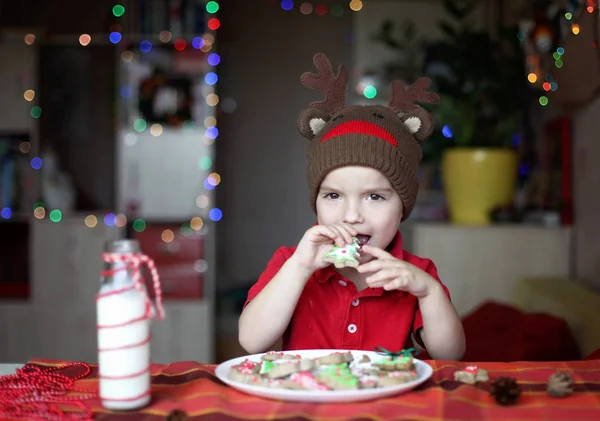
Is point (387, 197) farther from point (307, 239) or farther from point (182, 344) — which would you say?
point (182, 344)

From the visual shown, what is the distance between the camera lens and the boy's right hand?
1.26 meters

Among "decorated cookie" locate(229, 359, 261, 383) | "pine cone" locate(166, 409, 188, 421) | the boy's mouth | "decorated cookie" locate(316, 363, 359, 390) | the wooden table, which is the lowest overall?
the wooden table

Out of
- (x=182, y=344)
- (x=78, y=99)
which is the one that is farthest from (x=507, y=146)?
(x=78, y=99)

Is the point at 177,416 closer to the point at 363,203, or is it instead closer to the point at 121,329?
the point at 121,329

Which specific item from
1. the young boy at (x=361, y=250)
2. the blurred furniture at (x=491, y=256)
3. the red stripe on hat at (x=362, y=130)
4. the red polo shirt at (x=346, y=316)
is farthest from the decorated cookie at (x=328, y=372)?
the blurred furniture at (x=491, y=256)

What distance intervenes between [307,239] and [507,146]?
2248mm

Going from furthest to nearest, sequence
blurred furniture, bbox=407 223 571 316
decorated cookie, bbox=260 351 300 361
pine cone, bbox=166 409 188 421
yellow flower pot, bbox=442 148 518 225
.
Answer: yellow flower pot, bbox=442 148 518 225 < blurred furniture, bbox=407 223 571 316 < decorated cookie, bbox=260 351 300 361 < pine cone, bbox=166 409 188 421

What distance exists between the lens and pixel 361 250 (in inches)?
51.9

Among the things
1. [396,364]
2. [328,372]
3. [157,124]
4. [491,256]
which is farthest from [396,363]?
[157,124]

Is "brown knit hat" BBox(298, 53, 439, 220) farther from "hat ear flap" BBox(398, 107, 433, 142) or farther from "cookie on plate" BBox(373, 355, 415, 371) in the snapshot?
"cookie on plate" BBox(373, 355, 415, 371)

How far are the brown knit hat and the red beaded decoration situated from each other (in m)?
0.62

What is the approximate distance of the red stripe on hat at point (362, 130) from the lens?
1.43 meters

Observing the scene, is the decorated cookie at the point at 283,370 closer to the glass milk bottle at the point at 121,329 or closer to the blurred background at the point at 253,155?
the glass milk bottle at the point at 121,329

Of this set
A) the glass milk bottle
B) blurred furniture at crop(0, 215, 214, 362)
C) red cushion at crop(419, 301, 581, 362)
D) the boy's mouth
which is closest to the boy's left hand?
the boy's mouth
